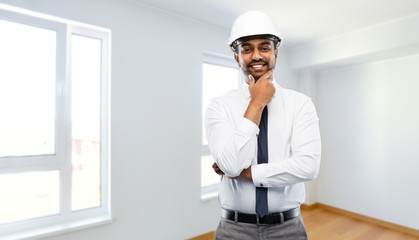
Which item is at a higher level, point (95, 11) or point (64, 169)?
point (95, 11)

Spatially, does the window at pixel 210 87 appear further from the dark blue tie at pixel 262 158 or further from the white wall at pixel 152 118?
the dark blue tie at pixel 262 158

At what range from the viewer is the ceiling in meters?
2.38

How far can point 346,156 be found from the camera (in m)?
3.81

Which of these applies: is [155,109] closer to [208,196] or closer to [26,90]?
[26,90]

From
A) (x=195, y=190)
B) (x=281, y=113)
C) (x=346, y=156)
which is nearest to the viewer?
(x=281, y=113)

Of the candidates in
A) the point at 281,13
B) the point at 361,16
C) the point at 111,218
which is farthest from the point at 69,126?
the point at 361,16

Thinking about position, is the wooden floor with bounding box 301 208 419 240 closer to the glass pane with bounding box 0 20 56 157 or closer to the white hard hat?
the white hard hat

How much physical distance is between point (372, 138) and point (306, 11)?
2.13 meters

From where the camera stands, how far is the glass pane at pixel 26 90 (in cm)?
194

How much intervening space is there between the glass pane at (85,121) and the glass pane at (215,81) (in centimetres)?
122

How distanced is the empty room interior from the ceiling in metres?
0.02

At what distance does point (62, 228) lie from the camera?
6.70 feet

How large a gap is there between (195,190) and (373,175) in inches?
102

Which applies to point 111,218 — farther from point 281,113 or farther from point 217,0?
point 217,0
